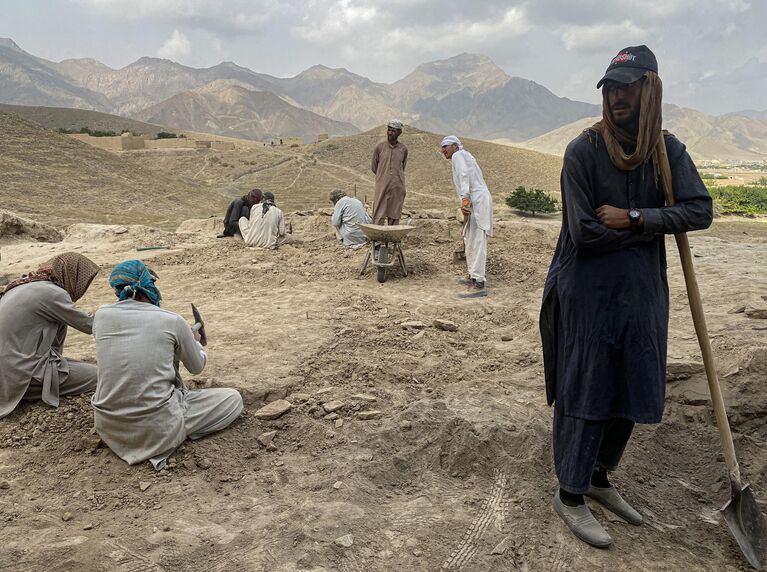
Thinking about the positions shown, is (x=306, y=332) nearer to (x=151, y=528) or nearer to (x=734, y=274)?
(x=151, y=528)

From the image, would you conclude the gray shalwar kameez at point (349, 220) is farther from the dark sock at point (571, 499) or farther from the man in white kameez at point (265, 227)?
the dark sock at point (571, 499)

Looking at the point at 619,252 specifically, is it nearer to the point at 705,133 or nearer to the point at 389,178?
the point at 389,178

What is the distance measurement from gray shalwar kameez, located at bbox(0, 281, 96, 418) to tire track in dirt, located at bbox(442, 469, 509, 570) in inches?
92.8

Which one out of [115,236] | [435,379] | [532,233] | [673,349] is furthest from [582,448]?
[115,236]

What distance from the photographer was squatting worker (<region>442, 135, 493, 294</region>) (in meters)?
6.09

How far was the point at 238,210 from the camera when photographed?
9.72 meters

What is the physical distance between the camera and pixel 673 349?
13.2ft

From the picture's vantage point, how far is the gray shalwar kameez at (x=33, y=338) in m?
3.30

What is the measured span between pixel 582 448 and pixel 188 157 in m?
30.4

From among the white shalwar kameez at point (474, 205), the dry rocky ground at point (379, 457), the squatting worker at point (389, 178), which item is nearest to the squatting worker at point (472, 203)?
the white shalwar kameez at point (474, 205)

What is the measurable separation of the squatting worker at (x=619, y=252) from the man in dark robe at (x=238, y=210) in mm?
8042

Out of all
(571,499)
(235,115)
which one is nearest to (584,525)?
(571,499)

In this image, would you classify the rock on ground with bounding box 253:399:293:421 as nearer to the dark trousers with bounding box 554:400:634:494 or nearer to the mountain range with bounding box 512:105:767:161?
the dark trousers with bounding box 554:400:634:494

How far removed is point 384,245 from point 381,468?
4.23m
